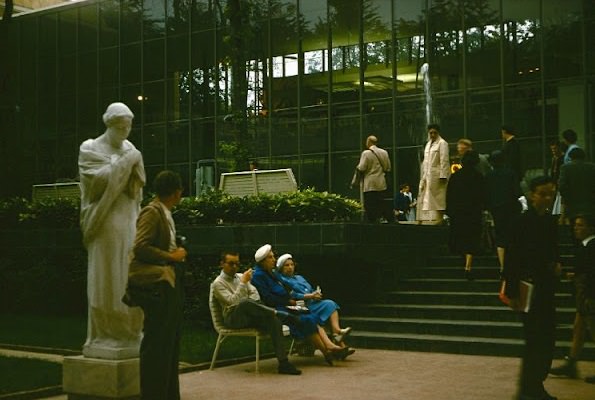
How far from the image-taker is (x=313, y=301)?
38.5ft

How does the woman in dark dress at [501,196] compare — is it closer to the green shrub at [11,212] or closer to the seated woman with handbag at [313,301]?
the seated woman with handbag at [313,301]

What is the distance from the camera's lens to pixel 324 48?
96.7 feet

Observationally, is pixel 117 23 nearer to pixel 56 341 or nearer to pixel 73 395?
pixel 56 341

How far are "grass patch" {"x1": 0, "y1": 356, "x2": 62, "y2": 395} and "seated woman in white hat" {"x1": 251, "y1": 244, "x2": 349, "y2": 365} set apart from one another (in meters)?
2.67

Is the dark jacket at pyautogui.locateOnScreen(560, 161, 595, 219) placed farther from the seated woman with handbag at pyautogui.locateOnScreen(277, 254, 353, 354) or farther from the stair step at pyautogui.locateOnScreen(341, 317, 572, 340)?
the seated woman with handbag at pyautogui.locateOnScreen(277, 254, 353, 354)

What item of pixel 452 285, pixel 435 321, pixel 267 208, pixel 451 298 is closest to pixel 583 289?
pixel 435 321

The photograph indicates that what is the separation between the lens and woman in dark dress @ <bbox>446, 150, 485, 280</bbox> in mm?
13477

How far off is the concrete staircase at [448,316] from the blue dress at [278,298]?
1934 millimetres

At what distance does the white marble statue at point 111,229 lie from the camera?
25.1 feet

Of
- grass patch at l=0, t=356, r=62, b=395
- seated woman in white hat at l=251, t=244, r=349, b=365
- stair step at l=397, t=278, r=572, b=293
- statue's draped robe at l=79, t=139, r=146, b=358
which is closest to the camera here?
statue's draped robe at l=79, t=139, r=146, b=358

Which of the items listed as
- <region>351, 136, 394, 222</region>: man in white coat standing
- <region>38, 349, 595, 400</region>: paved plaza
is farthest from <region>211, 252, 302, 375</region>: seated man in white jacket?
<region>351, 136, 394, 222</region>: man in white coat standing

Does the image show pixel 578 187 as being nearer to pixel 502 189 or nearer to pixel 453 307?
pixel 502 189

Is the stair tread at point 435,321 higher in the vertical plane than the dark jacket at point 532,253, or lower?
lower

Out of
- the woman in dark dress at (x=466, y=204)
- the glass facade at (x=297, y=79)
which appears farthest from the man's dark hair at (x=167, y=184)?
the glass facade at (x=297, y=79)
